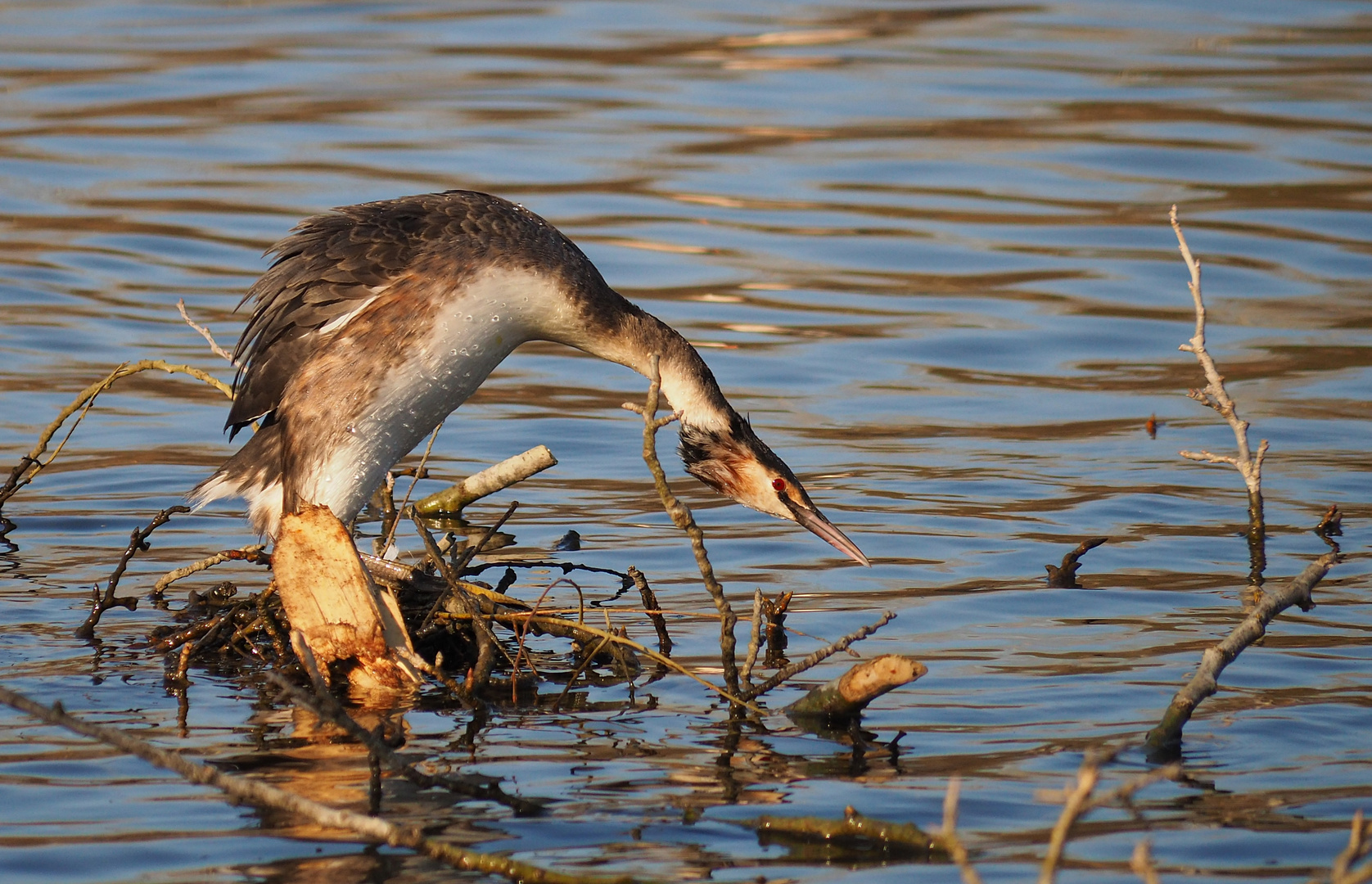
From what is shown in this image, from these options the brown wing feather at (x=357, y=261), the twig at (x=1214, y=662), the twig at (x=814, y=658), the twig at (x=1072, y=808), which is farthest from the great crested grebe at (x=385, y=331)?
the twig at (x=1072, y=808)

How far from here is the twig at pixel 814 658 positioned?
5.27 m

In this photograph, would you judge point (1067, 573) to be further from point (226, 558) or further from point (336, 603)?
point (226, 558)

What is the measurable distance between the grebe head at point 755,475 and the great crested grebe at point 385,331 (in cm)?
2

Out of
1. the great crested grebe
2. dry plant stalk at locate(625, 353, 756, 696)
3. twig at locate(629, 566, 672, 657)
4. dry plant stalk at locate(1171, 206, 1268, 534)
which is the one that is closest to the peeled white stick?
the great crested grebe

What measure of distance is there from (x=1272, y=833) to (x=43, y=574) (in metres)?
4.93

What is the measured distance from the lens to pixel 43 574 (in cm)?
752

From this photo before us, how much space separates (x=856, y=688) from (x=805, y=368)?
5.72m

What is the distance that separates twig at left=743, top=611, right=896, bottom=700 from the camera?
5.27 m

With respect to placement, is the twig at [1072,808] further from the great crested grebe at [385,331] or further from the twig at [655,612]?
the great crested grebe at [385,331]

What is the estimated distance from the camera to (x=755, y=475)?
7.13 meters

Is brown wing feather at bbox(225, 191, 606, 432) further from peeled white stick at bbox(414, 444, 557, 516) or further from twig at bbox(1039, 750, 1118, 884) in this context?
twig at bbox(1039, 750, 1118, 884)

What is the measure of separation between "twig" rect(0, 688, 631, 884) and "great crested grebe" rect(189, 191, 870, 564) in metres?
2.21

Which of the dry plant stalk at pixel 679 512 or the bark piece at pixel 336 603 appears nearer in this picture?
the dry plant stalk at pixel 679 512

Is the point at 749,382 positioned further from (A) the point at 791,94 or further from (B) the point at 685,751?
(A) the point at 791,94
